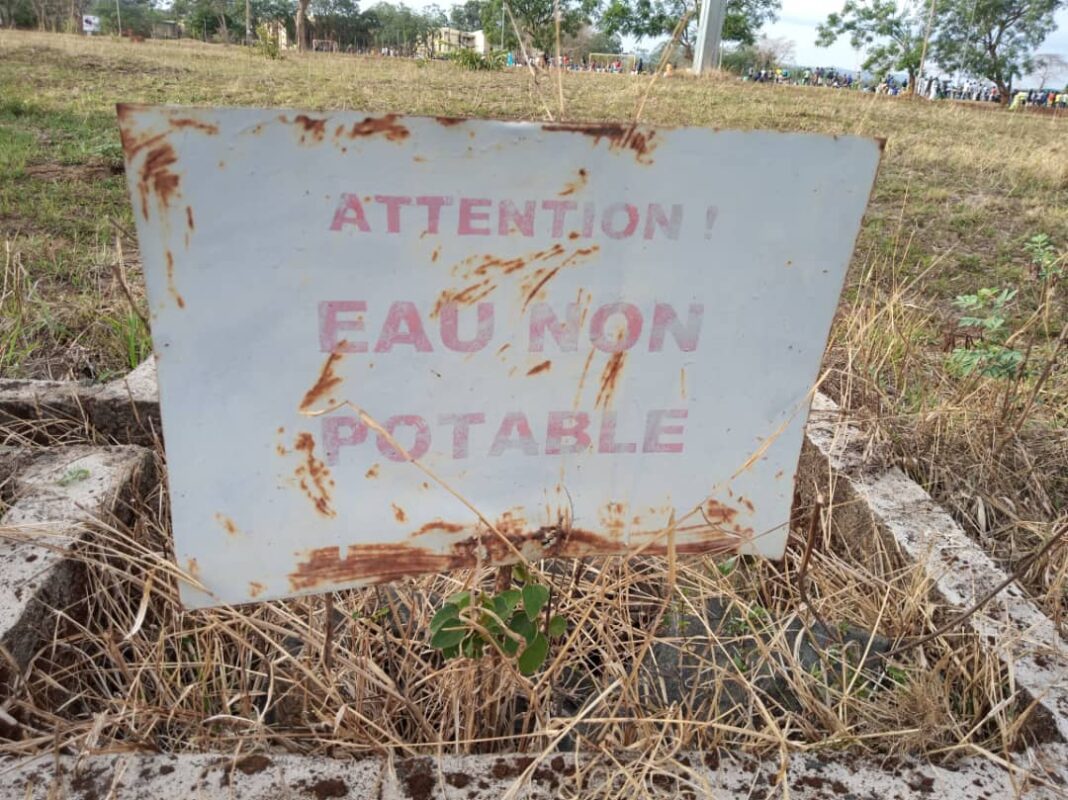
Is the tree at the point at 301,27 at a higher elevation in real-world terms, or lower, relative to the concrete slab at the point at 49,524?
higher

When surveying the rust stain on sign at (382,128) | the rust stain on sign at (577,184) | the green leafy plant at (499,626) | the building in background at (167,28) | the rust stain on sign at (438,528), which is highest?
the building in background at (167,28)

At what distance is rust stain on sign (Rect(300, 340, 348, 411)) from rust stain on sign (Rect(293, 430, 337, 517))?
48 mm

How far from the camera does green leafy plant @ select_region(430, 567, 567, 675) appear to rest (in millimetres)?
1031

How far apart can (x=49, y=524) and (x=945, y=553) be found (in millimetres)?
1678

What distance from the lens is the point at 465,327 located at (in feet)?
3.42

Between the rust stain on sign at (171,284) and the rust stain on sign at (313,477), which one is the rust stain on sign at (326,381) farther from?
the rust stain on sign at (171,284)

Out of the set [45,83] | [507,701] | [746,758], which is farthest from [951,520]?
[45,83]

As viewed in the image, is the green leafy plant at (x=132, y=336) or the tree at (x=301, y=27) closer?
the green leafy plant at (x=132, y=336)

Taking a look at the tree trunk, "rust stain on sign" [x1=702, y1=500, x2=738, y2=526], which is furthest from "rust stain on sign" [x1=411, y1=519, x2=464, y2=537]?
the tree trunk

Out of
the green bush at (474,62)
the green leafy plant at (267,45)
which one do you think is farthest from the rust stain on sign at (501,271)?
the green leafy plant at (267,45)

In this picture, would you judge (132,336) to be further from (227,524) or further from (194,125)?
(194,125)

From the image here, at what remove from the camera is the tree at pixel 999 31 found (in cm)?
4012

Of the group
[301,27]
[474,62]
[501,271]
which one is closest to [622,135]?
[501,271]

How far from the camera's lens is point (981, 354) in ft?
A: 6.11
